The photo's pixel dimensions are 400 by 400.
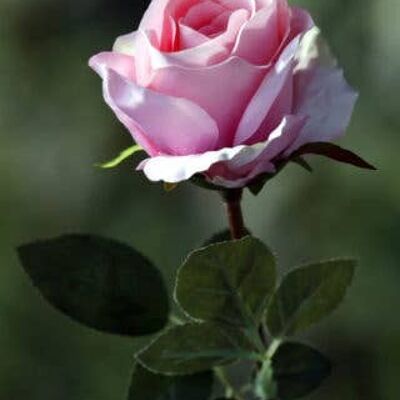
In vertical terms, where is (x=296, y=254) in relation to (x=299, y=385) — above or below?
below

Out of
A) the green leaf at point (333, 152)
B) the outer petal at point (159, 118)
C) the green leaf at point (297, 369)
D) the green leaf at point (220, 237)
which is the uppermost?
the outer petal at point (159, 118)

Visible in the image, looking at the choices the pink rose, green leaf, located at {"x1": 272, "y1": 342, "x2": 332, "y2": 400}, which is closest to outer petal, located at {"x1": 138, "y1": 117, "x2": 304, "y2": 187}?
the pink rose

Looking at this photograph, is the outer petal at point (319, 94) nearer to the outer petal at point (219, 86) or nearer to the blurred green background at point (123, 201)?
the outer petal at point (219, 86)

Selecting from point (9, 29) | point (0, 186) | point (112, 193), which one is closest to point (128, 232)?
point (112, 193)

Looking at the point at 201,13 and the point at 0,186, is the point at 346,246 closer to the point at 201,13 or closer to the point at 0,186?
the point at 0,186

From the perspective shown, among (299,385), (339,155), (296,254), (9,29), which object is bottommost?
(296,254)

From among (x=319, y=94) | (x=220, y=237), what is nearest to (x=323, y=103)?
(x=319, y=94)

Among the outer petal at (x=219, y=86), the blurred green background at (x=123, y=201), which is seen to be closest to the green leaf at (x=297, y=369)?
the outer petal at (x=219, y=86)
